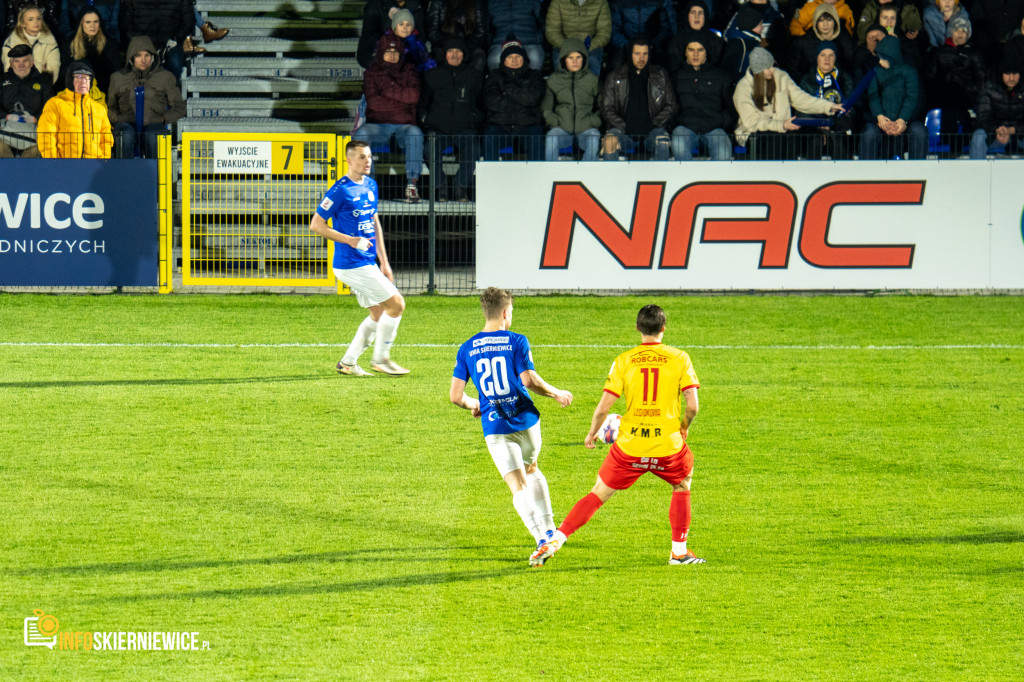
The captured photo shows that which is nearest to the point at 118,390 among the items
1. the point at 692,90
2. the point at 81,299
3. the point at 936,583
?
the point at 81,299

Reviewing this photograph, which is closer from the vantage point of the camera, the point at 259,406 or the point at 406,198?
the point at 259,406

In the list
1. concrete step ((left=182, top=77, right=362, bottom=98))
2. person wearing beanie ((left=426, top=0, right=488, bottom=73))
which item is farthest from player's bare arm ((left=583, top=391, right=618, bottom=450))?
concrete step ((left=182, top=77, right=362, bottom=98))

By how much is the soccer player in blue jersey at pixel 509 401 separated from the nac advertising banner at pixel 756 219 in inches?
422

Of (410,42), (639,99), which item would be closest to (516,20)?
(410,42)

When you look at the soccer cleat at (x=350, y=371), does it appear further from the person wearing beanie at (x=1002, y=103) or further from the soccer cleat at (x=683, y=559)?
the person wearing beanie at (x=1002, y=103)

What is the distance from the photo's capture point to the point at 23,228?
59.6 feet

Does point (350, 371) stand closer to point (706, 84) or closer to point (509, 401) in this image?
point (509, 401)

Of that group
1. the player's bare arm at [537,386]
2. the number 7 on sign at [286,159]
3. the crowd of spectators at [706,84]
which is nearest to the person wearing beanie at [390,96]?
the crowd of spectators at [706,84]

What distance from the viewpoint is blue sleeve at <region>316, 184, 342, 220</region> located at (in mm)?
12492

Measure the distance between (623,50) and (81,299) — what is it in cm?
843

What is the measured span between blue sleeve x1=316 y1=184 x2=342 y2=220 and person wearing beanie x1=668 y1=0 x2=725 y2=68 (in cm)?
907

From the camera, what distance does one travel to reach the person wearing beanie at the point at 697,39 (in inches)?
805

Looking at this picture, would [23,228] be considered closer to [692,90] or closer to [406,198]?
[406,198]

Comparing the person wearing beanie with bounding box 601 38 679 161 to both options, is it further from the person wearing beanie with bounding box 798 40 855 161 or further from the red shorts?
the red shorts
